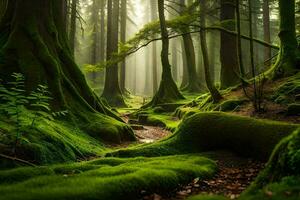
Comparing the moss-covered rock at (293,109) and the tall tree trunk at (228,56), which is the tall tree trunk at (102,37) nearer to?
the tall tree trunk at (228,56)

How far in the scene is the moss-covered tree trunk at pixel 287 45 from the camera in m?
11.5

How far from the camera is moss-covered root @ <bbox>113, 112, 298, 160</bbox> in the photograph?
709cm

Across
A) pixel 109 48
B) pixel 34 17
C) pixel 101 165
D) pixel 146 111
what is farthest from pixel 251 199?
pixel 109 48

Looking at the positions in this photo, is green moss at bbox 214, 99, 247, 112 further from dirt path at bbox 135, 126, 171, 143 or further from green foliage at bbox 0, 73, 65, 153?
green foliage at bbox 0, 73, 65, 153

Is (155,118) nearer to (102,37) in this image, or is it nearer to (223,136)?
(223,136)

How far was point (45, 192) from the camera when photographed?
14.9 ft

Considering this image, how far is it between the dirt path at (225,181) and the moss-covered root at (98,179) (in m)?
0.15

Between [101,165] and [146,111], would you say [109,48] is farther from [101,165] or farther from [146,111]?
[101,165]

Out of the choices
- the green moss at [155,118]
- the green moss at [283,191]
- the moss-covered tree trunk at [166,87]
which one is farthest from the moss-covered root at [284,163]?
the moss-covered tree trunk at [166,87]

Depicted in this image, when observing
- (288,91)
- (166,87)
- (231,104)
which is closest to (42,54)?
(231,104)

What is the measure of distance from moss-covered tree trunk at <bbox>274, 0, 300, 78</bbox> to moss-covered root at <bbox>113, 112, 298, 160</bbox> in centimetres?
466

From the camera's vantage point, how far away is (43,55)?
1054 centimetres

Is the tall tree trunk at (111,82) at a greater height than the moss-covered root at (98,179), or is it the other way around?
the tall tree trunk at (111,82)

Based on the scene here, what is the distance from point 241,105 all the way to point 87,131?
4.75m
